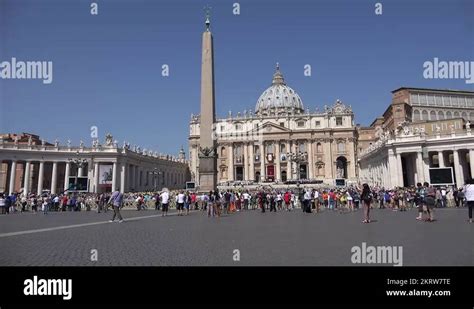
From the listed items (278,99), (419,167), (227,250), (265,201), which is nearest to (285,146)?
(278,99)

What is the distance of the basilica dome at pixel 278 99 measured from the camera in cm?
10252

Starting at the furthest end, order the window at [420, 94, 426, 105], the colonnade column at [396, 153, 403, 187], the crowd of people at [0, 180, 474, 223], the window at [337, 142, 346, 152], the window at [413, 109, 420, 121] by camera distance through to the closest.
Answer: the window at [337, 142, 346, 152], the window at [420, 94, 426, 105], the window at [413, 109, 420, 121], the colonnade column at [396, 153, 403, 187], the crowd of people at [0, 180, 474, 223]

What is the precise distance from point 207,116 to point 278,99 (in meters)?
86.7

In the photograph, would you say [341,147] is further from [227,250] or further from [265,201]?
[227,250]

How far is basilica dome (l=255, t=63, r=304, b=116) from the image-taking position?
336 ft

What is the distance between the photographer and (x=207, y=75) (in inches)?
Answer: 815

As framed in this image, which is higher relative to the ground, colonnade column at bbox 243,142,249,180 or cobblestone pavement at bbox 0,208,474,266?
colonnade column at bbox 243,142,249,180

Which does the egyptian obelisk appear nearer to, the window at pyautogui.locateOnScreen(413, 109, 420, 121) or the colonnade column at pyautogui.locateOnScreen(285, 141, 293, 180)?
the window at pyautogui.locateOnScreen(413, 109, 420, 121)

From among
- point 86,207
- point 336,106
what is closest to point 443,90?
point 336,106

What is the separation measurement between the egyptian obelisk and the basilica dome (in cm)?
7911

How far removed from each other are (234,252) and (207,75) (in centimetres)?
1611
